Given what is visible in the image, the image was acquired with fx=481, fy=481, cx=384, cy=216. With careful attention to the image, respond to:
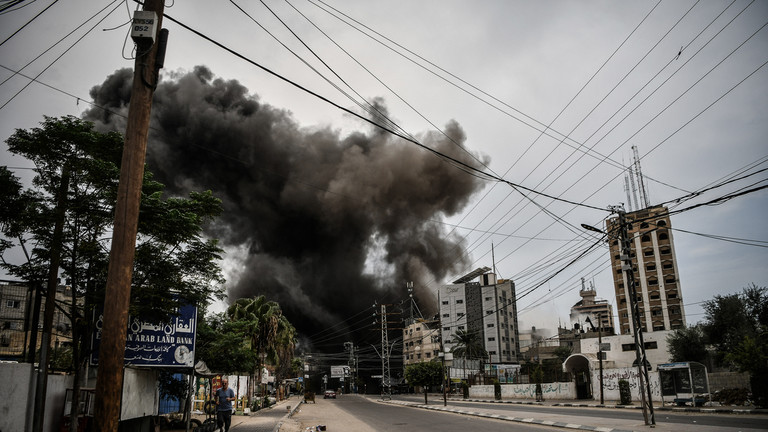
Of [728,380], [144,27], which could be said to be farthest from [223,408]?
[728,380]

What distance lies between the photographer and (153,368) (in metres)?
12.5

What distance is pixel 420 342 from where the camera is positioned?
364 feet

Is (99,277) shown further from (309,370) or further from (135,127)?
(309,370)

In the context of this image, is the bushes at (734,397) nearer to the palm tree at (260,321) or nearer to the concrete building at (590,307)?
the palm tree at (260,321)

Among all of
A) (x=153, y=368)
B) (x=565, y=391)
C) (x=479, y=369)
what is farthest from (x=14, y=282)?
(x=479, y=369)

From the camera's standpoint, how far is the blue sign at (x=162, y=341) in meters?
11.1

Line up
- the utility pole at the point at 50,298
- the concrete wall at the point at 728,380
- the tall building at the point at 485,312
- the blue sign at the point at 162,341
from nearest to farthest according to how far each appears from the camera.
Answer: the utility pole at the point at 50,298, the blue sign at the point at 162,341, the concrete wall at the point at 728,380, the tall building at the point at 485,312

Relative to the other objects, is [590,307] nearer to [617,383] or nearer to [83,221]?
[617,383]

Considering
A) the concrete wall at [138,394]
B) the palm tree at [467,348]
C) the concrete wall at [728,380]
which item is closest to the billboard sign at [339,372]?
the palm tree at [467,348]

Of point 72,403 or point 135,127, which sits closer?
point 135,127

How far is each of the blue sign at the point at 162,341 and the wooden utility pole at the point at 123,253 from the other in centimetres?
587

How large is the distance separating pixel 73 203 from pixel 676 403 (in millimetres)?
33215

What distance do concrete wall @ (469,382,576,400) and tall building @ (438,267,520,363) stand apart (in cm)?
3963

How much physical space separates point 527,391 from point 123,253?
5511 cm
